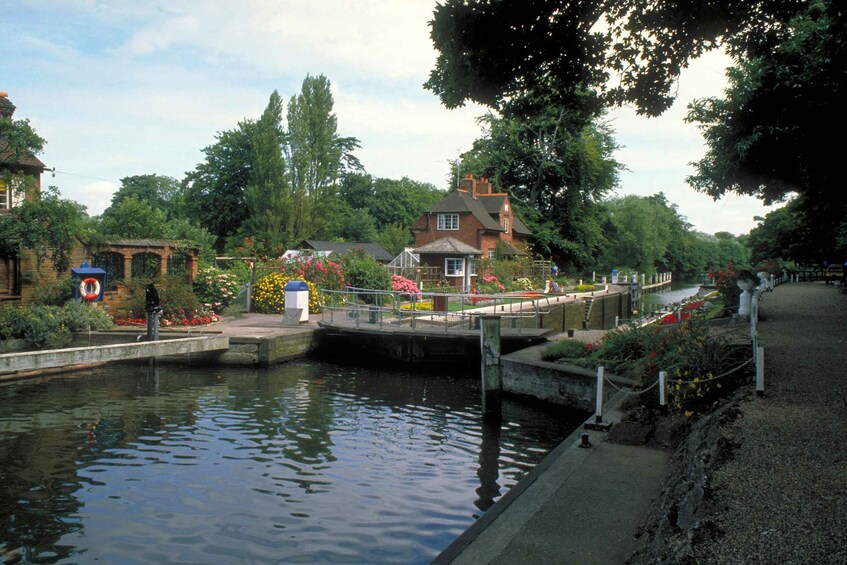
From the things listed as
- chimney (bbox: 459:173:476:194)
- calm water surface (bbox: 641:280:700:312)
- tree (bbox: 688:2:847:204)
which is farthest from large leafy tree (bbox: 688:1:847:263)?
chimney (bbox: 459:173:476:194)

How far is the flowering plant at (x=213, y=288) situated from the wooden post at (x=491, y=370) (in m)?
13.7

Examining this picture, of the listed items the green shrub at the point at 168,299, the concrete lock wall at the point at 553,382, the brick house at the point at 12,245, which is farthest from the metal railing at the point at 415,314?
the brick house at the point at 12,245

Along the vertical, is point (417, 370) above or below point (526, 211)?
below

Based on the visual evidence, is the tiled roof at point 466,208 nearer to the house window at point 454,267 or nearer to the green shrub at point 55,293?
the house window at point 454,267

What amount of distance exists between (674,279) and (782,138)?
10613 centimetres

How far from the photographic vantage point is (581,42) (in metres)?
10.3

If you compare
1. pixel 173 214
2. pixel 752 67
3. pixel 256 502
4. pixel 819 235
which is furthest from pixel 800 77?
pixel 173 214

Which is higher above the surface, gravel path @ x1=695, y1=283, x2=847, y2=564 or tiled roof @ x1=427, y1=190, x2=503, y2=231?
tiled roof @ x1=427, y1=190, x2=503, y2=231

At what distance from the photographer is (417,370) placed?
72.1ft

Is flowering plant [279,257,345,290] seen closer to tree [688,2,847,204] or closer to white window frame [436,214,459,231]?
tree [688,2,847,204]

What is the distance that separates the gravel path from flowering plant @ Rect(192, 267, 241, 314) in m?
19.7

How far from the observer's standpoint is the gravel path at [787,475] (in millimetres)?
4691

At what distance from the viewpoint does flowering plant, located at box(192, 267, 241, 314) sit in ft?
84.5

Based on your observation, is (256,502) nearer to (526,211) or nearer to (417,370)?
(417,370)
